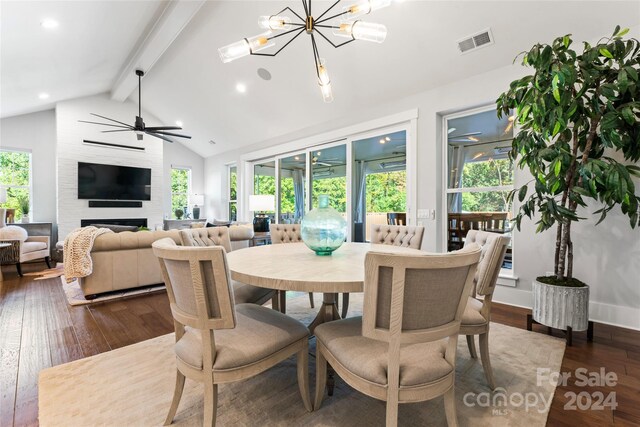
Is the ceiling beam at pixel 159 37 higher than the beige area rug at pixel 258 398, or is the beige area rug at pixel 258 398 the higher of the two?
the ceiling beam at pixel 159 37

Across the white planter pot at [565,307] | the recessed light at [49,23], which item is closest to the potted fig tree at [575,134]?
the white planter pot at [565,307]

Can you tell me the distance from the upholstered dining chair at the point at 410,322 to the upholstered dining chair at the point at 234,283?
1.09 m

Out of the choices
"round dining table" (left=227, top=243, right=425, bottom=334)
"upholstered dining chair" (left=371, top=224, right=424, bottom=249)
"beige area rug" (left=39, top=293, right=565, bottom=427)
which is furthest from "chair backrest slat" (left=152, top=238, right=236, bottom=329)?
"upholstered dining chair" (left=371, top=224, right=424, bottom=249)

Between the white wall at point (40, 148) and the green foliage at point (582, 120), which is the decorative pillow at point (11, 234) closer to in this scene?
the white wall at point (40, 148)

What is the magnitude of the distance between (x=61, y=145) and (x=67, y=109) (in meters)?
0.81

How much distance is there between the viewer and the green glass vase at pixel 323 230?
6.09ft

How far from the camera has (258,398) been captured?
1.58m

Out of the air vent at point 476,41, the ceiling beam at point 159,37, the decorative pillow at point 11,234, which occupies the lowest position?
the decorative pillow at point 11,234

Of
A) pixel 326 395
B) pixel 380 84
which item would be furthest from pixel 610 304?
pixel 380 84

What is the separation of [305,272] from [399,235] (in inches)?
62.8

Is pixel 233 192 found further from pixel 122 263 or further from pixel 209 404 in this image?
pixel 209 404

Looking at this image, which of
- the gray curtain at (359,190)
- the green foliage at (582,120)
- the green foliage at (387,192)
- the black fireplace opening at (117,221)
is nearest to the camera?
the green foliage at (582,120)

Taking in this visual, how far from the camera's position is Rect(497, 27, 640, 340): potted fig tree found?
2016 millimetres

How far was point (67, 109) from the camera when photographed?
6180 millimetres
